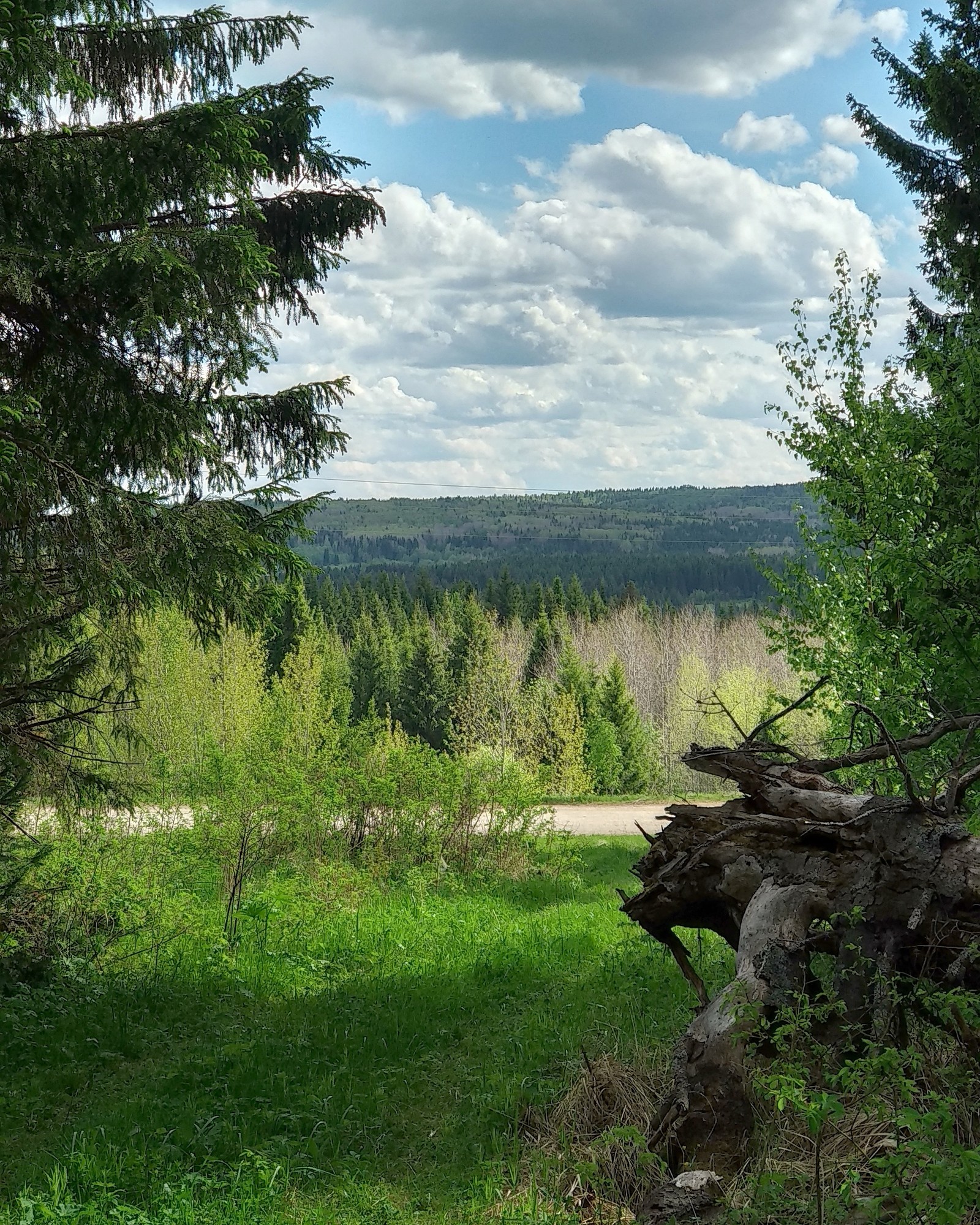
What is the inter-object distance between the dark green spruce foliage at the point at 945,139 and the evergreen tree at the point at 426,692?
35.5 metres

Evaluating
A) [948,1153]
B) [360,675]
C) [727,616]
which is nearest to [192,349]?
[948,1153]

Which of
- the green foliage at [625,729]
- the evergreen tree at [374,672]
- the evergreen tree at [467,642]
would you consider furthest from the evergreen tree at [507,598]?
the green foliage at [625,729]

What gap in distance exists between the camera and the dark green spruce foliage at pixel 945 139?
422 inches

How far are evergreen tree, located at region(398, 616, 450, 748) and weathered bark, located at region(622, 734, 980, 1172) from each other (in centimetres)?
4037

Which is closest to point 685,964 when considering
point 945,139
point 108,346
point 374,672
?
point 108,346

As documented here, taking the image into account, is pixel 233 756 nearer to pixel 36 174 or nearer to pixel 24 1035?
pixel 24 1035

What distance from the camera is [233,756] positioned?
10930 mm

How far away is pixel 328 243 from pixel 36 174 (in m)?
5.07

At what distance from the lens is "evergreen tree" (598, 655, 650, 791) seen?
129ft

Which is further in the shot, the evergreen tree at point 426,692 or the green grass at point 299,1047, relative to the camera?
the evergreen tree at point 426,692

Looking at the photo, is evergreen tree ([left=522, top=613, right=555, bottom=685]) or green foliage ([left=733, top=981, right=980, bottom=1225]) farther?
evergreen tree ([left=522, top=613, right=555, bottom=685])

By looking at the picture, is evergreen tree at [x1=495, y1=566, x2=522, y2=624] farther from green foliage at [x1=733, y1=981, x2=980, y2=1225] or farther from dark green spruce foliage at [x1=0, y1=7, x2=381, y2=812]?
green foliage at [x1=733, y1=981, x2=980, y2=1225]

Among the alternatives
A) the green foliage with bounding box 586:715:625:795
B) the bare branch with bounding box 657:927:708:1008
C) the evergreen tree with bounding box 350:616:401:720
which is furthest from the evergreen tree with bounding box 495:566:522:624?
the bare branch with bounding box 657:927:708:1008

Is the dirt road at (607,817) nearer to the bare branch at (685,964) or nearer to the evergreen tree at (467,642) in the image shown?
the bare branch at (685,964)
